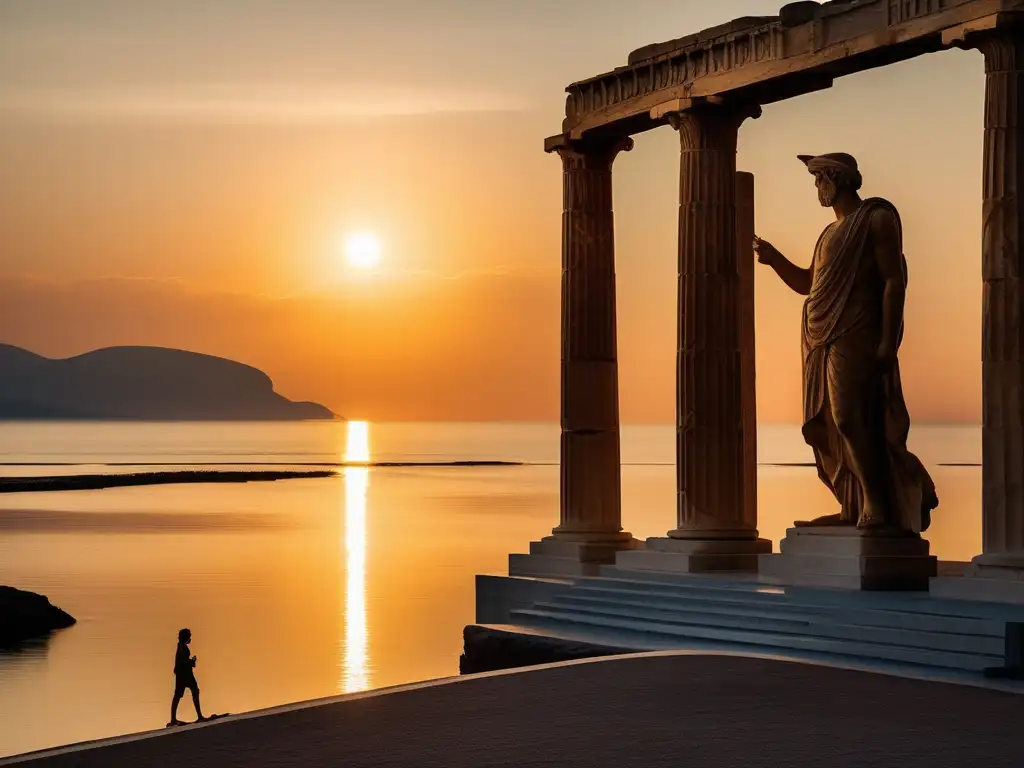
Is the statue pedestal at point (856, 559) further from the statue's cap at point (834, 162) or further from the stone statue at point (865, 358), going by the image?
the statue's cap at point (834, 162)

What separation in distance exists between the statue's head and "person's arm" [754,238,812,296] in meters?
1.84

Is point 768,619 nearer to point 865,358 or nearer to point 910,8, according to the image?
point 865,358

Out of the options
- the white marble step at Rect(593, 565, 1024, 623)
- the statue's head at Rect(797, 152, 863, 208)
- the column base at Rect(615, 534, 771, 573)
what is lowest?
the white marble step at Rect(593, 565, 1024, 623)

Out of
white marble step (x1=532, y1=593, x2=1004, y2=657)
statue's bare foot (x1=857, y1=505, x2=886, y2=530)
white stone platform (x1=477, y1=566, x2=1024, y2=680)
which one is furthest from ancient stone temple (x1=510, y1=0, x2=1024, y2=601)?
white marble step (x1=532, y1=593, x2=1004, y2=657)

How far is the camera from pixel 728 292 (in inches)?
1240

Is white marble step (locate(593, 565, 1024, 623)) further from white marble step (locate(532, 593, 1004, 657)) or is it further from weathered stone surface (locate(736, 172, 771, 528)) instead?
weathered stone surface (locate(736, 172, 771, 528))

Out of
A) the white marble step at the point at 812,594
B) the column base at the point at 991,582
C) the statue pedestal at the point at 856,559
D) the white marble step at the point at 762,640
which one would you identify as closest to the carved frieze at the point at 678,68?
the statue pedestal at the point at 856,559

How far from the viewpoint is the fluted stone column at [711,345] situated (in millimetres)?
31297

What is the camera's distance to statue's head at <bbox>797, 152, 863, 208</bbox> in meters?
28.6

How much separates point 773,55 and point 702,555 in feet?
27.6

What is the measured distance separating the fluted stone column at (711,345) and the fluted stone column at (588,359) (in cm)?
319

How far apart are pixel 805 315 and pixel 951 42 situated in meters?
5.15

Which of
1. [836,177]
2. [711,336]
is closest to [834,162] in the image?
[836,177]

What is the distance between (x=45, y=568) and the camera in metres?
78.2
